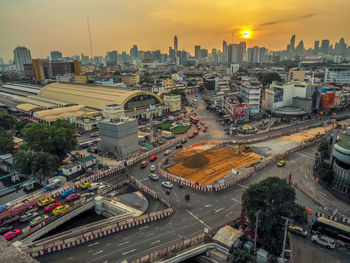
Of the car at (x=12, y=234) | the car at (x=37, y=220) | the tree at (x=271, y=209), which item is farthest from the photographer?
the car at (x=37, y=220)

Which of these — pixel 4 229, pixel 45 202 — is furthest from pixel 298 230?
pixel 4 229

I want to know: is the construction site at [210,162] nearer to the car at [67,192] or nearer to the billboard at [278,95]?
the car at [67,192]

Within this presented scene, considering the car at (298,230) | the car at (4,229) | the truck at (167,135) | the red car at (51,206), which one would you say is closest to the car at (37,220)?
the red car at (51,206)

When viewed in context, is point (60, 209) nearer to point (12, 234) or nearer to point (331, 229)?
point (12, 234)

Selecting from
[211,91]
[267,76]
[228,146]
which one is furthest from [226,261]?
[267,76]

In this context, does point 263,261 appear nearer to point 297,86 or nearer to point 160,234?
point 160,234

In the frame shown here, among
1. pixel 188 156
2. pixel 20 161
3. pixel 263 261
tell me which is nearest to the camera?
pixel 263 261

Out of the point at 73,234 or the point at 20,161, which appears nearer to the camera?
the point at 73,234
